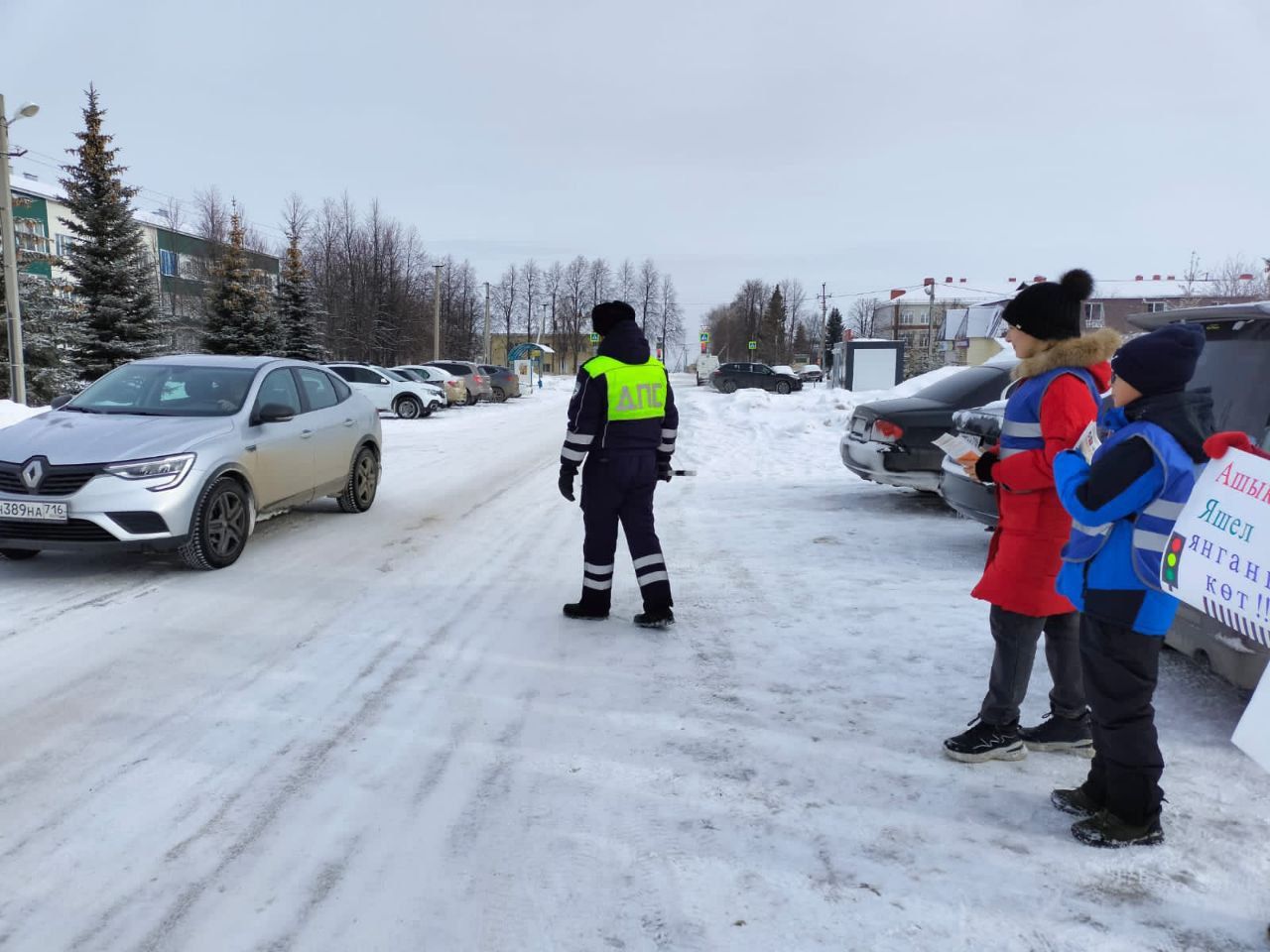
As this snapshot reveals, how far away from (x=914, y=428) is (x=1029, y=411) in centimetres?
554

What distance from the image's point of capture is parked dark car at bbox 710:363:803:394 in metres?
46.1

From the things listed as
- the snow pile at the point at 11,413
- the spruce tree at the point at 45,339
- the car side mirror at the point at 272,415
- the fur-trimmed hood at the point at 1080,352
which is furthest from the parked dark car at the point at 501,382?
the fur-trimmed hood at the point at 1080,352

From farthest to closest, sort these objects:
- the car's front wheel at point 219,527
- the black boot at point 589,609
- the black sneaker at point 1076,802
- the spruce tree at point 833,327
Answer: the spruce tree at point 833,327
the car's front wheel at point 219,527
the black boot at point 589,609
the black sneaker at point 1076,802

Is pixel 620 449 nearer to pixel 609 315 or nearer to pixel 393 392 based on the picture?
pixel 609 315

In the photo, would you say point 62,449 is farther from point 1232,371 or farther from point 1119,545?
point 1232,371

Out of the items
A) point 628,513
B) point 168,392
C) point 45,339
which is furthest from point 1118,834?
point 45,339

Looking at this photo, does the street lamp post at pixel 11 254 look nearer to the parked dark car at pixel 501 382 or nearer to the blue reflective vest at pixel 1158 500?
the parked dark car at pixel 501 382

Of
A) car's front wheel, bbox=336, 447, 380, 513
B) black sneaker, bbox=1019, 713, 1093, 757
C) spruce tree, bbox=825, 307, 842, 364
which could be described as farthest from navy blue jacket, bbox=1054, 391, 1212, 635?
spruce tree, bbox=825, 307, 842, 364

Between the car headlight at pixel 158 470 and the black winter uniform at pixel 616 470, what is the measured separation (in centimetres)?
283

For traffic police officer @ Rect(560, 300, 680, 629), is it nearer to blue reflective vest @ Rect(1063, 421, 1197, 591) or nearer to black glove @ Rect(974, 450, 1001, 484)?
black glove @ Rect(974, 450, 1001, 484)

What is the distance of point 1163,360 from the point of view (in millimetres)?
2629

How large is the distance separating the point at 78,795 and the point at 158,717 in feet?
2.27

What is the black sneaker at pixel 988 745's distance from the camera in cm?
344

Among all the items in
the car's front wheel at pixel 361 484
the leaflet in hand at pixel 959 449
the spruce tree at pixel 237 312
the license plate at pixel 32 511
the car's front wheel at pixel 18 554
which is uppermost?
the spruce tree at pixel 237 312
